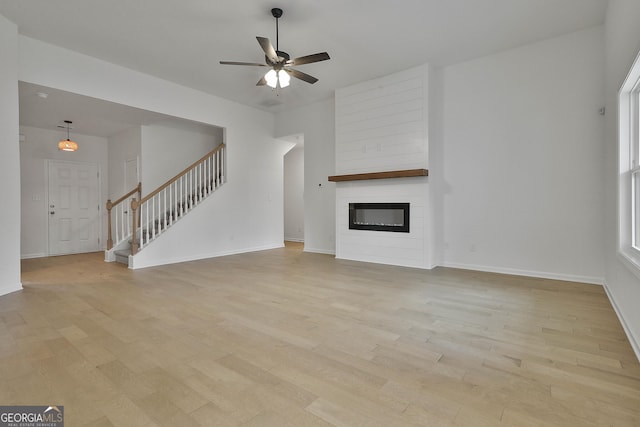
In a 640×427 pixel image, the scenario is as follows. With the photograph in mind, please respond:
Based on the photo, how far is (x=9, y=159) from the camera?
12.5 feet

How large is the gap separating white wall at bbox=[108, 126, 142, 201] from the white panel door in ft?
1.56

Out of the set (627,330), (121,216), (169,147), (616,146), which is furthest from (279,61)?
(121,216)

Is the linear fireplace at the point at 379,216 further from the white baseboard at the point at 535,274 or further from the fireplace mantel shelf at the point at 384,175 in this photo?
the white baseboard at the point at 535,274

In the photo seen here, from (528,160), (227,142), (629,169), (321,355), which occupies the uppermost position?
(227,142)

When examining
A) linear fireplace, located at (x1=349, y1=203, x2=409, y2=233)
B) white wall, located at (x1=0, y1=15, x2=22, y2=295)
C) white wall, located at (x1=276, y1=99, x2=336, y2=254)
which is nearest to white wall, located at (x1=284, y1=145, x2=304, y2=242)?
white wall, located at (x1=276, y1=99, x2=336, y2=254)

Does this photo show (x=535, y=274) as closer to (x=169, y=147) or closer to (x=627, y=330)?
(x=627, y=330)

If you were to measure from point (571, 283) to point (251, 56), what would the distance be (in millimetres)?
5630

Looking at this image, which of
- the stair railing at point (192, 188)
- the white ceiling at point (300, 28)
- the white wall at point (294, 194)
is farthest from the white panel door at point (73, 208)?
the white wall at point (294, 194)

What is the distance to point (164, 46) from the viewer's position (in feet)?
14.8

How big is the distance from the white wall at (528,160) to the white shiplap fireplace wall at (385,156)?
50 cm

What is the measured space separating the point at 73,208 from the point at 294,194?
5.67 m

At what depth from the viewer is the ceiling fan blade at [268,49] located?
340 cm

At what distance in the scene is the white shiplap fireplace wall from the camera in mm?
5230

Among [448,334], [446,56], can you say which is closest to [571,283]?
[448,334]
